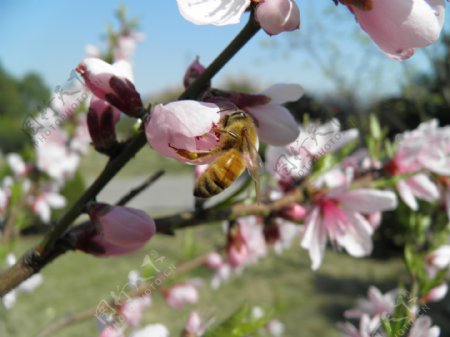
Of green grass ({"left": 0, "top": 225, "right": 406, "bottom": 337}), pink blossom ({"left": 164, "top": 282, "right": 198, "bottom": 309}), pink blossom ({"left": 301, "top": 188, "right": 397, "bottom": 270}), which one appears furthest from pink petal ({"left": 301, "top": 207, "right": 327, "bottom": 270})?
green grass ({"left": 0, "top": 225, "right": 406, "bottom": 337})

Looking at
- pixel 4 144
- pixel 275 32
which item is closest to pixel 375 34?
pixel 275 32

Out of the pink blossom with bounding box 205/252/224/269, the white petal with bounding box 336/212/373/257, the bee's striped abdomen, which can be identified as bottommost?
the pink blossom with bounding box 205/252/224/269

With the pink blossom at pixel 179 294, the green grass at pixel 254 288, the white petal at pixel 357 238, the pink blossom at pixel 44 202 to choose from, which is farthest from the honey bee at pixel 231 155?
the green grass at pixel 254 288

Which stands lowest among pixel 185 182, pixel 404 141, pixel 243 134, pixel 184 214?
pixel 185 182

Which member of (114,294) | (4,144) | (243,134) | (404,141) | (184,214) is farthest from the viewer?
(4,144)

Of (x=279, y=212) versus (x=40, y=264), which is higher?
(x=40, y=264)

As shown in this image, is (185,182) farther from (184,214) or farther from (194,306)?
(184,214)

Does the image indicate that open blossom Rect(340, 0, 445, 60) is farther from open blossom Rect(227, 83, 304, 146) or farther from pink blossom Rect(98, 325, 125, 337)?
pink blossom Rect(98, 325, 125, 337)
